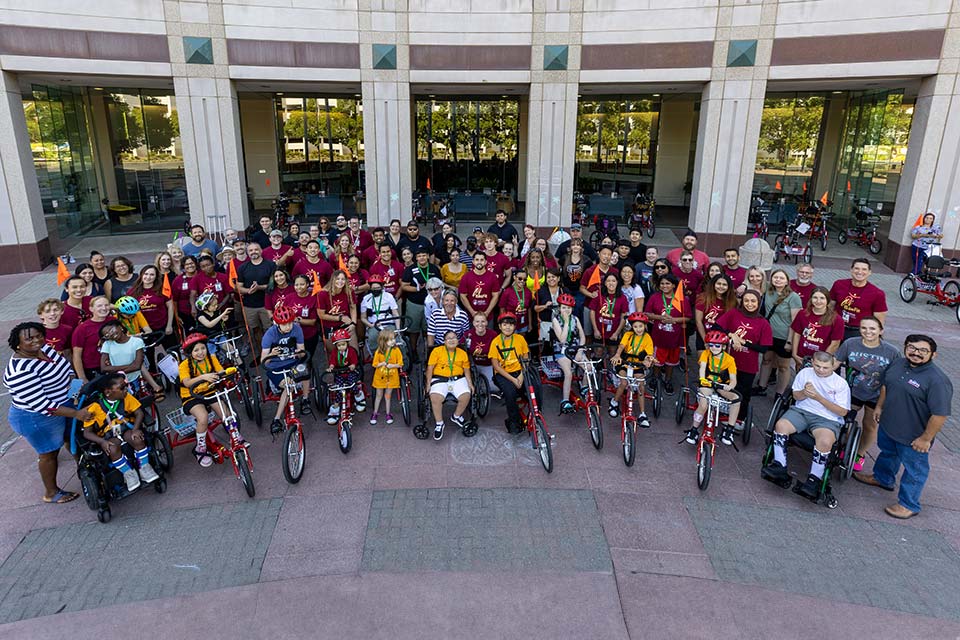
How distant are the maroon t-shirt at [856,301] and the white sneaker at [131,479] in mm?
8459

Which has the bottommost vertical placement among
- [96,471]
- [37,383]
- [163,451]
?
[163,451]

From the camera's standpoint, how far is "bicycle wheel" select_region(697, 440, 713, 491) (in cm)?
653

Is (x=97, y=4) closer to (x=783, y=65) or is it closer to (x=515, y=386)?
(x=515, y=386)

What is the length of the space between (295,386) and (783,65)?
1529 centimetres

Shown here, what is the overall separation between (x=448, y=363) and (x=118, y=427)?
3603 mm

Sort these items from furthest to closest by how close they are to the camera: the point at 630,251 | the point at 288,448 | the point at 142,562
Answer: the point at 630,251 → the point at 288,448 → the point at 142,562

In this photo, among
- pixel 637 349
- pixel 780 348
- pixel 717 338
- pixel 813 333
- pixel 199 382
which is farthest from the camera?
pixel 780 348

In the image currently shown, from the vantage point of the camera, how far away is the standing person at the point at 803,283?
8344mm

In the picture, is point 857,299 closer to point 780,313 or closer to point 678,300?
point 780,313

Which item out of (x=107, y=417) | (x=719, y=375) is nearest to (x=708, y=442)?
(x=719, y=375)

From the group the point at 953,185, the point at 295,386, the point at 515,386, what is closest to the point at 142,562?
the point at 295,386

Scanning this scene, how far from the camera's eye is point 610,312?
8.55 meters

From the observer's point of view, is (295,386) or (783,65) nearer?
(295,386)

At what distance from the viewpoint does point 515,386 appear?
24.9 feet
